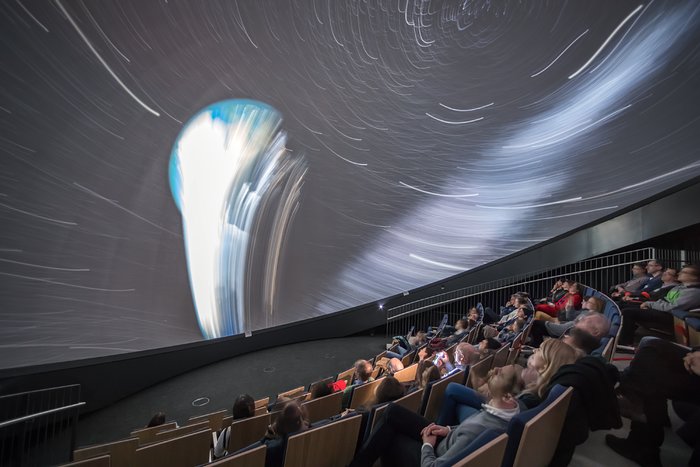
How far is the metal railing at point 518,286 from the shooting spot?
705 cm

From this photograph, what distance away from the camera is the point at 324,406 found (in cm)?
236

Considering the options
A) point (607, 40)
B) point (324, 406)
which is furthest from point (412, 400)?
point (607, 40)

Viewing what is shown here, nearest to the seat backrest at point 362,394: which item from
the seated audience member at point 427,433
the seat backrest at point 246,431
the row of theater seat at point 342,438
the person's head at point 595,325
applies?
the row of theater seat at point 342,438

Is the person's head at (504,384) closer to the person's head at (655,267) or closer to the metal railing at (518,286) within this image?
the person's head at (655,267)

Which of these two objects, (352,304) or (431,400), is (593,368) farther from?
(352,304)

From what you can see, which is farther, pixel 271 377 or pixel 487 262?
pixel 487 262

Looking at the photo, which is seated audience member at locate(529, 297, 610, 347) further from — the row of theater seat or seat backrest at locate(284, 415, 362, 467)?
seat backrest at locate(284, 415, 362, 467)

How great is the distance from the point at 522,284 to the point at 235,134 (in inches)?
292

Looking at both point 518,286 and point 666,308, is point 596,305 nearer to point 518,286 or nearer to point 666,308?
point 666,308

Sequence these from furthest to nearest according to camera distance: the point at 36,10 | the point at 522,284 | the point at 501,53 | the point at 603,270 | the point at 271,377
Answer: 1. the point at 522,284
2. the point at 603,270
3. the point at 501,53
4. the point at 271,377
5. the point at 36,10

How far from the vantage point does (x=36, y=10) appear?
3.63 meters

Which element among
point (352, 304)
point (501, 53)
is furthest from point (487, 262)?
point (501, 53)

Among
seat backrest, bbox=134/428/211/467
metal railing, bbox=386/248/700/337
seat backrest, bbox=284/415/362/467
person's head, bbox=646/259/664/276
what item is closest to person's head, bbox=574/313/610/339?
seat backrest, bbox=284/415/362/467

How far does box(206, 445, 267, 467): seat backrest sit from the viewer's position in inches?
48.3
